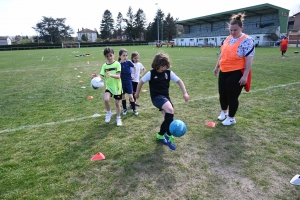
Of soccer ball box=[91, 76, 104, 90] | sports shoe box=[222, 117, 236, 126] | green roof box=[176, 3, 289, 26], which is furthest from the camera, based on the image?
green roof box=[176, 3, 289, 26]

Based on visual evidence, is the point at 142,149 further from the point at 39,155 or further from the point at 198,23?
the point at 198,23

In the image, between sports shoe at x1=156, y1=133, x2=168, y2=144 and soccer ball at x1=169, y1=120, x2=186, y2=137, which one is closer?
soccer ball at x1=169, y1=120, x2=186, y2=137

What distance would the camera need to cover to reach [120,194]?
2678mm

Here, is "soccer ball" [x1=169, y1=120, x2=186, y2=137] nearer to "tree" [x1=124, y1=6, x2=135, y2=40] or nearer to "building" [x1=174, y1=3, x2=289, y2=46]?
"building" [x1=174, y1=3, x2=289, y2=46]

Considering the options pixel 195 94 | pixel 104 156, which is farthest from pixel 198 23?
pixel 104 156

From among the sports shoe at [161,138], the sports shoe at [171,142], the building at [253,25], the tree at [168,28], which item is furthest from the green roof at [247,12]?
the sports shoe at [171,142]

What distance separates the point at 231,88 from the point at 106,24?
→ 99.7 meters

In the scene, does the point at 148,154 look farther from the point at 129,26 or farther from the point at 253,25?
the point at 129,26

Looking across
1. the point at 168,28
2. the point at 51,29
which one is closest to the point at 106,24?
the point at 51,29

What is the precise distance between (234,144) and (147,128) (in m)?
1.77

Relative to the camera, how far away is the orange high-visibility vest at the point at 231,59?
4.15m

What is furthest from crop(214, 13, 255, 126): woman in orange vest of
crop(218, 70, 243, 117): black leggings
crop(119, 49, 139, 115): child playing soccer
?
crop(119, 49, 139, 115): child playing soccer

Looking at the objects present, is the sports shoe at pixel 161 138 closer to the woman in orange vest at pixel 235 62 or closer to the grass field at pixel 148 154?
the grass field at pixel 148 154

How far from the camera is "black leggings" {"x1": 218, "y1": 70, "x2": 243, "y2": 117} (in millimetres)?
4316
